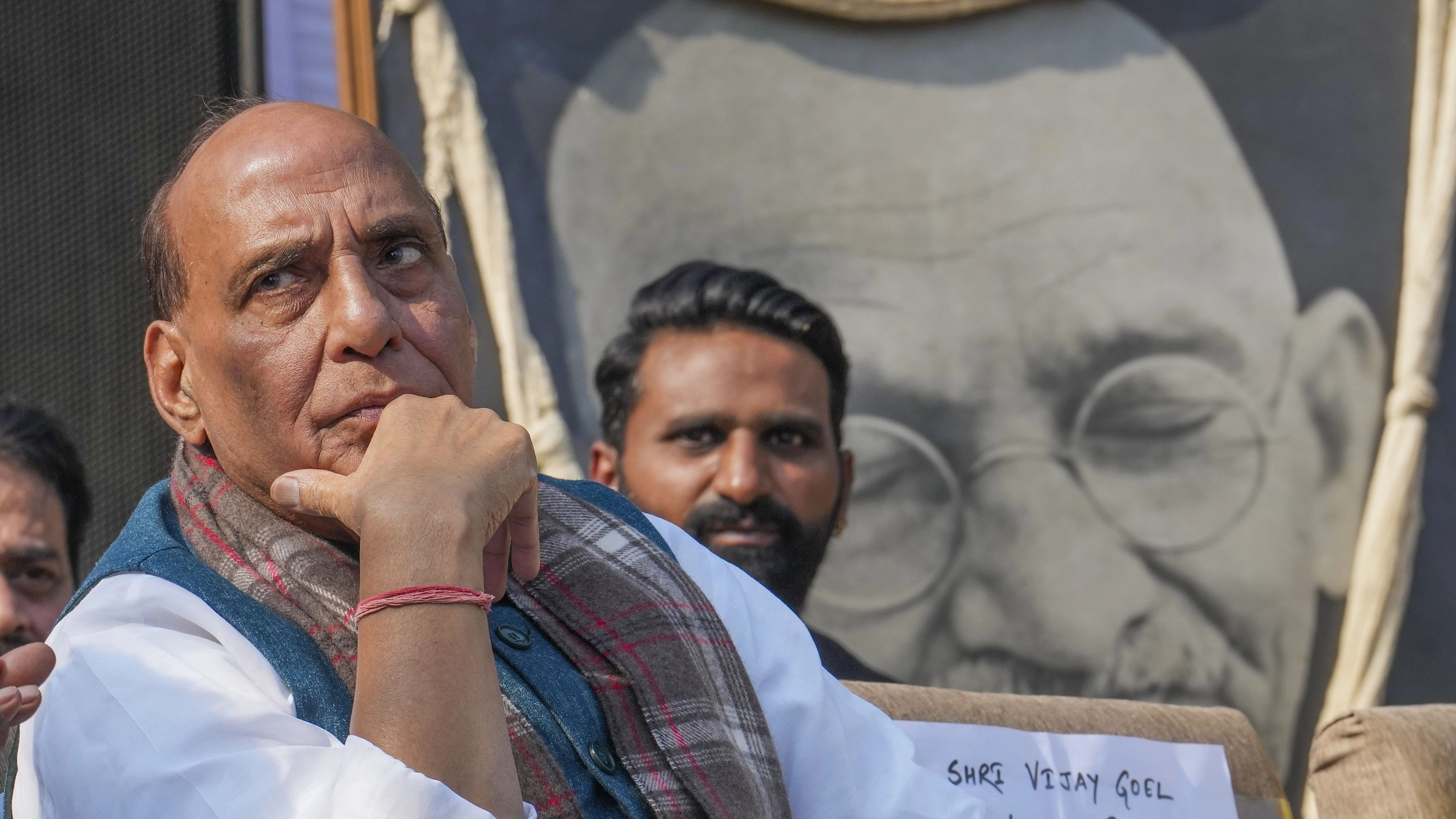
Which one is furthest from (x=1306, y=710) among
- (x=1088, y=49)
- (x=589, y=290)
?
(x=589, y=290)

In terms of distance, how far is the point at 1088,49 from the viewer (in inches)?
167

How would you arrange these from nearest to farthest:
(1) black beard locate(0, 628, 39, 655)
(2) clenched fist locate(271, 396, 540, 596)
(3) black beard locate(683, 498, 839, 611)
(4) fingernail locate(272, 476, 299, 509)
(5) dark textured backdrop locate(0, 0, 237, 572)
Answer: (2) clenched fist locate(271, 396, 540, 596) → (4) fingernail locate(272, 476, 299, 509) → (1) black beard locate(0, 628, 39, 655) → (5) dark textured backdrop locate(0, 0, 237, 572) → (3) black beard locate(683, 498, 839, 611)

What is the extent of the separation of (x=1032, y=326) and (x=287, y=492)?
9.82 feet

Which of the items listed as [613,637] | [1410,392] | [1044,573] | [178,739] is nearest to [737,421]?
[1044,573]

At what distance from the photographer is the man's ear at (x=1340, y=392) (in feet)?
13.6

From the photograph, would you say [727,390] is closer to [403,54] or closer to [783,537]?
[783,537]

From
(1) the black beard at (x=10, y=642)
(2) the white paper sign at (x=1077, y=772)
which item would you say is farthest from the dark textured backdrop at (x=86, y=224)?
(2) the white paper sign at (x=1077, y=772)

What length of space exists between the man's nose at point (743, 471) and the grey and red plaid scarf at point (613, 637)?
1.24m

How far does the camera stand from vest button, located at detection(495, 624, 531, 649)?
1534mm

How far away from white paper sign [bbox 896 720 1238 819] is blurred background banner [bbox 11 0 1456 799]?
1598 mm

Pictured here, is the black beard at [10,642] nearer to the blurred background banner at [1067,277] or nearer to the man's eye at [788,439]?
the man's eye at [788,439]

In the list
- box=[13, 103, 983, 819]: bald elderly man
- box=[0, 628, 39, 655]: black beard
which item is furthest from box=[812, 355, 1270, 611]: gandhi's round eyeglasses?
box=[13, 103, 983, 819]: bald elderly man

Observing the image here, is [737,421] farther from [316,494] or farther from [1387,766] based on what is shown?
[316,494]

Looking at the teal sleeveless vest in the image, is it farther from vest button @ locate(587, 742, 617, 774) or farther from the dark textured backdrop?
the dark textured backdrop
